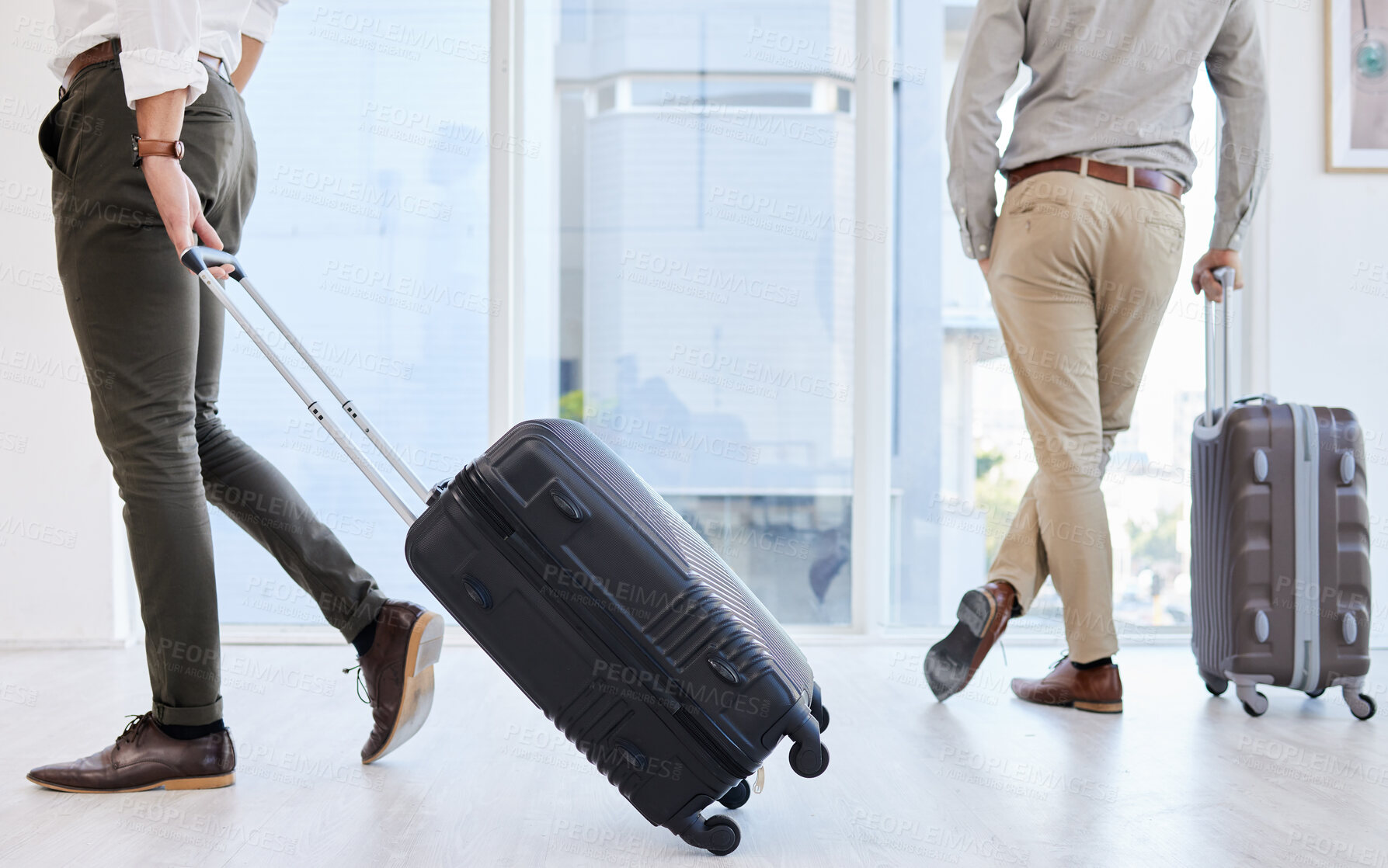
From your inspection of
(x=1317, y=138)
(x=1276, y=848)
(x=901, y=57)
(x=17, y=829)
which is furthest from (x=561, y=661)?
(x=1317, y=138)

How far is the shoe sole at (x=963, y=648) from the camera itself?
1.86 meters

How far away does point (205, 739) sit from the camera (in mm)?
1376

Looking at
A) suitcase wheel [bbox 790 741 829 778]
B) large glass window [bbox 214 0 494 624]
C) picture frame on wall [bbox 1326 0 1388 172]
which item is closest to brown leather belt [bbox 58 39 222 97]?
suitcase wheel [bbox 790 741 829 778]

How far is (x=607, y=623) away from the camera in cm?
109

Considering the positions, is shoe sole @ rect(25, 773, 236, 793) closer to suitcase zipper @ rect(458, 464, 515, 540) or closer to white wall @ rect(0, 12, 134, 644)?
suitcase zipper @ rect(458, 464, 515, 540)

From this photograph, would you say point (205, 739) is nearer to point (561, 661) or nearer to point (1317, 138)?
point (561, 661)

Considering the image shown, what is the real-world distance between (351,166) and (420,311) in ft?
1.38

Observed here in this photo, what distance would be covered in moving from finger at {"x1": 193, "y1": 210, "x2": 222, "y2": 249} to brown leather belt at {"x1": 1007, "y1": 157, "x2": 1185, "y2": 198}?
1412 mm

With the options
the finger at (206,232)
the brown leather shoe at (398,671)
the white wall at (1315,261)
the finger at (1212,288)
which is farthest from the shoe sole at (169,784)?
the white wall at (1315,261)

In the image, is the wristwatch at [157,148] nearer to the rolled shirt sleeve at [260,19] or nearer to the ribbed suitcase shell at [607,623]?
the rolled shirt sleeve at [260,19]

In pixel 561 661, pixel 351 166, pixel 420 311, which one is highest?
pixel 351 166

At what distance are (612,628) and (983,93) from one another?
134 centimetres

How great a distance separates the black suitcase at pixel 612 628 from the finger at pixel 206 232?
58 cm

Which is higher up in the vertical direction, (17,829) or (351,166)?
(351,166)
